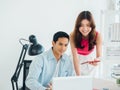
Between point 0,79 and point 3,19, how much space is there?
525 mm

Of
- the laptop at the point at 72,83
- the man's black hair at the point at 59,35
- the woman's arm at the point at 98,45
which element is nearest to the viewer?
the laptop at the point at 72,83

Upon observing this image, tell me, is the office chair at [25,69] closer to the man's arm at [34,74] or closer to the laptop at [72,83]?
the man's arm at [34,74]

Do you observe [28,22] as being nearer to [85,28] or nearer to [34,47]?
[34,47]

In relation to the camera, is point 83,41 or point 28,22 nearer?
point 28,22

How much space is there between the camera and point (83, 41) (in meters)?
2.16

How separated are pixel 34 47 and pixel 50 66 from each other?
0.22 meters

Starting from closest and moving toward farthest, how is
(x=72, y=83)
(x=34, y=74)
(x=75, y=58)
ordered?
(x=72, y=83), (x=34, y=74), (x=75, y=58)

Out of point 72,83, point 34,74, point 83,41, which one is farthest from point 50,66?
point 72,83

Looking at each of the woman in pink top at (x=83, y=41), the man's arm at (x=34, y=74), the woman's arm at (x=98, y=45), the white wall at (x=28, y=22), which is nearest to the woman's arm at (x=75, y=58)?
the woman in pink top at (x=83, y=41)

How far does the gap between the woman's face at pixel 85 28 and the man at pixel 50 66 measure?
0.19m

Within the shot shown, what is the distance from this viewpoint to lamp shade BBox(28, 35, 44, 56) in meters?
1.96

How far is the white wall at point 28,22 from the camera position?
6.26 ft

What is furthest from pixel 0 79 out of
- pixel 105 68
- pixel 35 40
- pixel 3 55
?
pixel 105 68

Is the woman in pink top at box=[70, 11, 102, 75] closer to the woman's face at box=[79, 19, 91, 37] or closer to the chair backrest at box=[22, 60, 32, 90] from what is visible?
the woman's face at box=[79, 19, 91, 37]
